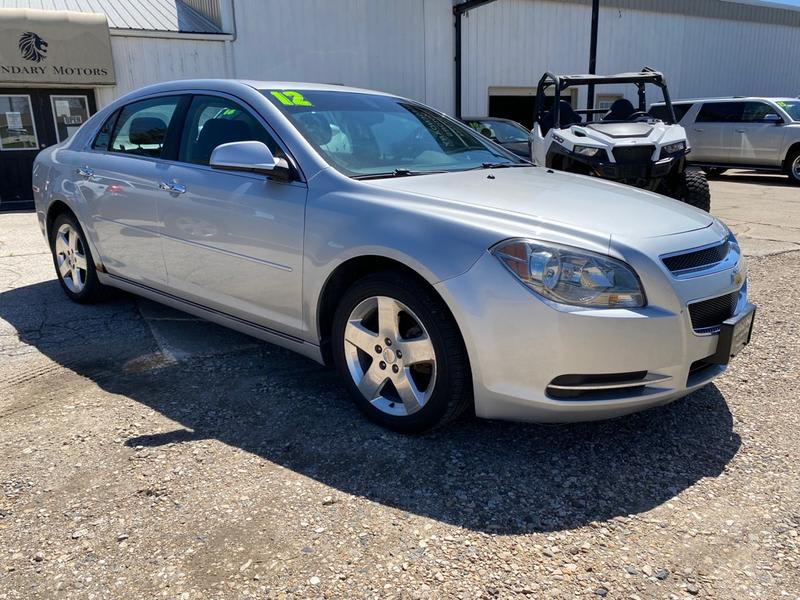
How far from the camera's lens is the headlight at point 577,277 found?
2475 mm

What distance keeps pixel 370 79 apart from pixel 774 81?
1597cm

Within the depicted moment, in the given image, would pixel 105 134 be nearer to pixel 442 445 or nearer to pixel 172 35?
pixel 442 445

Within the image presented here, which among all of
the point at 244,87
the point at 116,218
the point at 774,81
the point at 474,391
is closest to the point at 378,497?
the point at 474,391

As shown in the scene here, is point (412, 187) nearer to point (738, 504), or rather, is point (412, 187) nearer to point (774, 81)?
point (738, 504)

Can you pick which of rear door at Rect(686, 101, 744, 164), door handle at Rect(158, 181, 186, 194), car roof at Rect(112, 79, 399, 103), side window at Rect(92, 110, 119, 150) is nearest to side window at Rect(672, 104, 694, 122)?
rear door at Rect(686, 101, 744, 164)

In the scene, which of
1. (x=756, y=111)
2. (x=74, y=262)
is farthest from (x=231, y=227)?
(x=756, y=111)

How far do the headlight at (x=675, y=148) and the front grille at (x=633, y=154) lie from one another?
0.23 meters

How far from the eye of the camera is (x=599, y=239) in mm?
2529

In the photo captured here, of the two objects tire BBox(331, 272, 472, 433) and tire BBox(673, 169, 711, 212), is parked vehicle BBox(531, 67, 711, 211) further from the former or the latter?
tire BBox(331, 272, 472, 433)

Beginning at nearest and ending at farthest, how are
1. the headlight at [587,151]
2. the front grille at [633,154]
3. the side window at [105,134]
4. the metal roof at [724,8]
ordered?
the side window at [105,134] → the front grille at [633,154] → the headlight at [587,151] → the metal roof at [724,8]

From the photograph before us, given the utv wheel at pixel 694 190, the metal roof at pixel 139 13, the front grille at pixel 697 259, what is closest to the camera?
the front grille at pixel 697 259

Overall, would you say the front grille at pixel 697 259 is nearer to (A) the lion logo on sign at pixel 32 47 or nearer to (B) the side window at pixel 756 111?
(A) the lion logo on sign at pixel 32 47

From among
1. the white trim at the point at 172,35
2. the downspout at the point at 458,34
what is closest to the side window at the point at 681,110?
the downspout at the point at 458,34

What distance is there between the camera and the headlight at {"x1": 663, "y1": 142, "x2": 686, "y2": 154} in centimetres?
770
